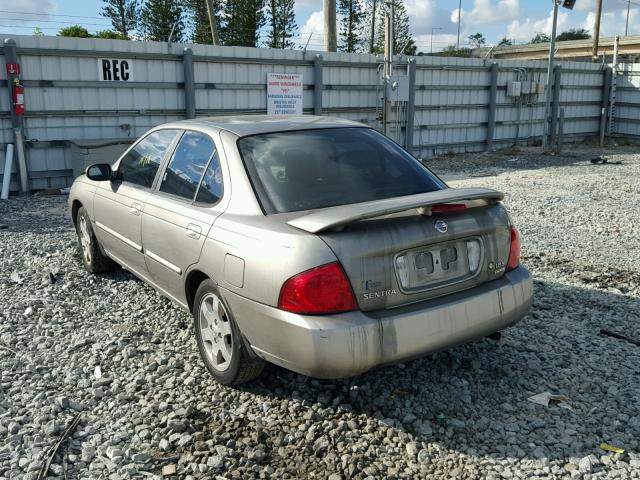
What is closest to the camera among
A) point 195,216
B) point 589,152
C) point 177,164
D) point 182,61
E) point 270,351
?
point 270,351

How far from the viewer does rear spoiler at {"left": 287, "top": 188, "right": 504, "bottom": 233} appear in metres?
3.03

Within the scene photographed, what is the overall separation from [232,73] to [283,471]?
36.9ft

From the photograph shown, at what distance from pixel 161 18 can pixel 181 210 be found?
134 ft

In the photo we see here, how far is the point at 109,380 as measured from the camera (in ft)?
12.6

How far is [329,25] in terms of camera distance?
60.2 ft

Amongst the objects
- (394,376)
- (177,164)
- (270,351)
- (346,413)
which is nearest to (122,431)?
(270,351)

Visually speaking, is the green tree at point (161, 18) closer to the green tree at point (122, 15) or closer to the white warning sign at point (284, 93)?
the green tree at point (122, 15)

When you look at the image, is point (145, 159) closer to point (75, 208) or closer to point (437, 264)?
point (75, 208)

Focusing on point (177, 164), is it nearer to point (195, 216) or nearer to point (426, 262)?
point (195, 216)

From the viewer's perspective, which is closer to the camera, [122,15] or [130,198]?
[130,198]

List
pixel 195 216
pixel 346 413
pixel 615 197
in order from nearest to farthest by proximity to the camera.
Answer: pixel 346 413 < pixel 195 216 < pixel 615 197

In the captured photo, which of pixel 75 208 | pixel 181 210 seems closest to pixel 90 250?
pixel 75 208

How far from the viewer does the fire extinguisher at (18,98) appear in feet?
34.3

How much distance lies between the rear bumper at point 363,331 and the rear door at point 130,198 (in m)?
1.58
